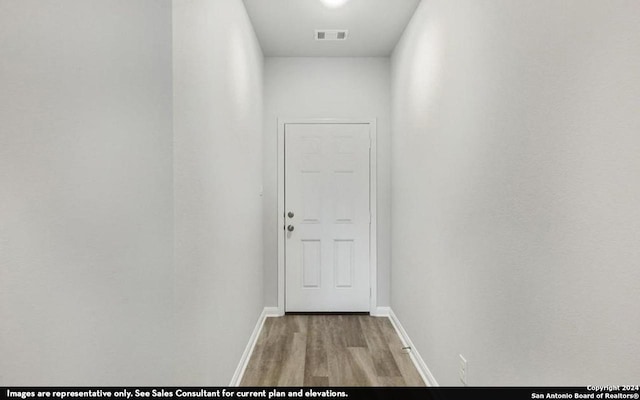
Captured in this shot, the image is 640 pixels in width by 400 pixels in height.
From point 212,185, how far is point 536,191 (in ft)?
4.76

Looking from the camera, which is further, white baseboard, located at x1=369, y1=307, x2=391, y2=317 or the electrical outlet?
white baseboard, located at x1=369, y1=307, x2=391, y2=317

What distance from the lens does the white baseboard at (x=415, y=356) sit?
89.0 inches

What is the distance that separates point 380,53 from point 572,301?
10.2 ft

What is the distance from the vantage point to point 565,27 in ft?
3.32

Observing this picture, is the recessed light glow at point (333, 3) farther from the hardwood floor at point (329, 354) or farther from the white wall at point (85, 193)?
the hardwood floor at point (329, 354)

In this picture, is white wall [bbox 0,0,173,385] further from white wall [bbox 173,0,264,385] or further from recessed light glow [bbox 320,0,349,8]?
recessed light glow [bbox 320,0,349,8]

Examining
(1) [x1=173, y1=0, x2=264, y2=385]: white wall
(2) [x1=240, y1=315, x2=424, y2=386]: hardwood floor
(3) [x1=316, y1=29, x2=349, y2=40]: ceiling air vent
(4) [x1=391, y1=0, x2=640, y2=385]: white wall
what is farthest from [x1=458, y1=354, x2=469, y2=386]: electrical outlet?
(3) [x1=316, y1=29, x2=349, y2=40]: ceiling air vent

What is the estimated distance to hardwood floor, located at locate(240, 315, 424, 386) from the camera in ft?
7.57

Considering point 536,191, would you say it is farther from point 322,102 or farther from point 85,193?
point 322,102

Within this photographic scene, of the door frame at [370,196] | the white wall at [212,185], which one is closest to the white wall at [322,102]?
the door frame at [370,196]

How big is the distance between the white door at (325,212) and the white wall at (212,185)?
31.6 inches

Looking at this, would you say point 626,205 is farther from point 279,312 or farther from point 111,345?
point 279,312

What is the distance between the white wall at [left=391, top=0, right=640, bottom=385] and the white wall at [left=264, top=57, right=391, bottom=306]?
1.40m

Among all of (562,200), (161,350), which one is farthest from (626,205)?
(161,350)
